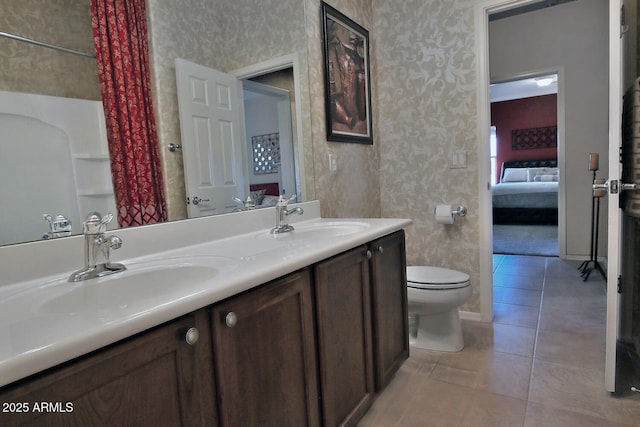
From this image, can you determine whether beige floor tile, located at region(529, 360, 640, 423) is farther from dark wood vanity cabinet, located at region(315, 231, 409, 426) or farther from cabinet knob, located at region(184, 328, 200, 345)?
cabinet knob, located at region(184, 328, 200, 345)

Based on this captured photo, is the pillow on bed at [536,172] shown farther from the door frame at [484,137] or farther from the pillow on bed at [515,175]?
the door frame at [484,137]

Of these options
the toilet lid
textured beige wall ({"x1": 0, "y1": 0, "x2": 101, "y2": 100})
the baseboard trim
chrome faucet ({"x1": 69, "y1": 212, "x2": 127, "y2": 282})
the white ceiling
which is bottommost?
the baseboard trim

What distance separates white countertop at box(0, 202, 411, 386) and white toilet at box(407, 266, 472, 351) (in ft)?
2.25

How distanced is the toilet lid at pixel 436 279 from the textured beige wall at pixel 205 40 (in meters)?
1.34

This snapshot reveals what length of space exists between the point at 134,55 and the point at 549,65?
4.24 meters

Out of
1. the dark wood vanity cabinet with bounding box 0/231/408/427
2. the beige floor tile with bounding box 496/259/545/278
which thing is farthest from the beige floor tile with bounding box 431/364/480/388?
the beige floor tile with bounding box 496/259/545/278

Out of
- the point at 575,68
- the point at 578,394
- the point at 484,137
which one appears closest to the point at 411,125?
the point at 484,137

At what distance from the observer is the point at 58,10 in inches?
41.9

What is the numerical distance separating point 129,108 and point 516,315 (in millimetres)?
2663

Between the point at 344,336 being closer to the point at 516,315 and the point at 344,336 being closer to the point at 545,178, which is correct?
the point at 516,315

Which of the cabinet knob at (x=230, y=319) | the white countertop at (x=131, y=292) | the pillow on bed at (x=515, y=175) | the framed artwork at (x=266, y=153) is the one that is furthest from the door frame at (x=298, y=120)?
the pillow on bed at (x=515, y=175)

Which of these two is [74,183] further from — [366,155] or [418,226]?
[418,226]

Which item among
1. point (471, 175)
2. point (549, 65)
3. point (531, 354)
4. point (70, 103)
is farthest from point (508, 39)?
point (70, 103)

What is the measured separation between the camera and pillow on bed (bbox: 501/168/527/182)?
310 inches
